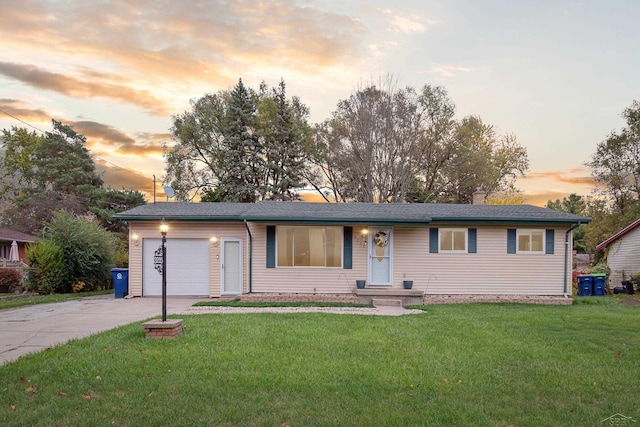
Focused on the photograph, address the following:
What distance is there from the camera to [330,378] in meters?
5.04

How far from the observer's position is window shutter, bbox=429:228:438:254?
526 inches

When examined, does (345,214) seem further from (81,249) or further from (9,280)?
(9,280)

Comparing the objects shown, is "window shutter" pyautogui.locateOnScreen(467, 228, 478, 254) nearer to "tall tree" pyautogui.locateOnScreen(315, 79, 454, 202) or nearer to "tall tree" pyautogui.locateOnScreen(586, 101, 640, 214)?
"tall tree" pyautogui.locateOnScreen(315, 79, 454, 202)

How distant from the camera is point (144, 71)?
15.7 metres

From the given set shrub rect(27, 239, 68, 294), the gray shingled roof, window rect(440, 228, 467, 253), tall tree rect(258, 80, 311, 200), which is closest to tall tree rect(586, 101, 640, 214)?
the gray shingled roof

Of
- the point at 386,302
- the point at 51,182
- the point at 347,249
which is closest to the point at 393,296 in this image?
the point at 386,302

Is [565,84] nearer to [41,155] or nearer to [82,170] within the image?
[82,170]

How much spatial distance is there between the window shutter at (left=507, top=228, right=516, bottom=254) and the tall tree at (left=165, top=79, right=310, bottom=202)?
17.7 metres

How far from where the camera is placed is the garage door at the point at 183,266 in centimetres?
1363

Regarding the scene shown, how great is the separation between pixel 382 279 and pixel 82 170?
3298cm

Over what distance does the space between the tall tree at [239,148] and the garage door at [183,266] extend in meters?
14.8

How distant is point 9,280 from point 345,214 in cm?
1347

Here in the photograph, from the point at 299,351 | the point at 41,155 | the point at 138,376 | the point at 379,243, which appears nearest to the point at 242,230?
the point at 379,243

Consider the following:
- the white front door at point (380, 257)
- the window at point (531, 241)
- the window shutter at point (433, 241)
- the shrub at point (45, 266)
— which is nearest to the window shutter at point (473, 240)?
the window shutter at point (433, 241)
